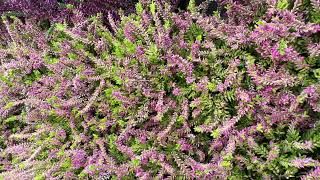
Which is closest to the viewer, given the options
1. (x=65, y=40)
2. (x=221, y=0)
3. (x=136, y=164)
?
(x=136, y=164)

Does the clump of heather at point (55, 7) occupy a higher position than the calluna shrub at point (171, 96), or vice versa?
the clump of heather at point (55, 7)

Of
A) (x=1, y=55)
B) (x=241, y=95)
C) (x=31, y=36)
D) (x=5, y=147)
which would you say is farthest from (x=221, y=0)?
(x=5, y=147)

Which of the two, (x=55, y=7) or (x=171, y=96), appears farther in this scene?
(x=55, y=7)

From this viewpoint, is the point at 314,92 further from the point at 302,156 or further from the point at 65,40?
the point at 65,40

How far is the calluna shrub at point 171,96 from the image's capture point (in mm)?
1754

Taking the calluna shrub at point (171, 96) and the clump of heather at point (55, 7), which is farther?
the clump of heather at point (55, 7)

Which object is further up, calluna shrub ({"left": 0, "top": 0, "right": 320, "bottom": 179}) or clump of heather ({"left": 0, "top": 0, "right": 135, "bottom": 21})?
clump of heather ({"left": 0, "top": 0, "right": 135, "bottom": 21})

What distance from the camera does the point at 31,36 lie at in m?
2.61

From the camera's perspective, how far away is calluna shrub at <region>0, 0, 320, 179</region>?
5.75 feet

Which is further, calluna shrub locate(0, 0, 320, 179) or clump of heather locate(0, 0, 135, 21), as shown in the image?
clump of heather locate(0, 0, 135, 21)

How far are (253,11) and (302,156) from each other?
789 mm

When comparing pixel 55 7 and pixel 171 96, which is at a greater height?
pixel 55 7

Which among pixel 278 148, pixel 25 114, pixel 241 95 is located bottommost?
pixel 25 114

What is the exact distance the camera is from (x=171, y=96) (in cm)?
205
